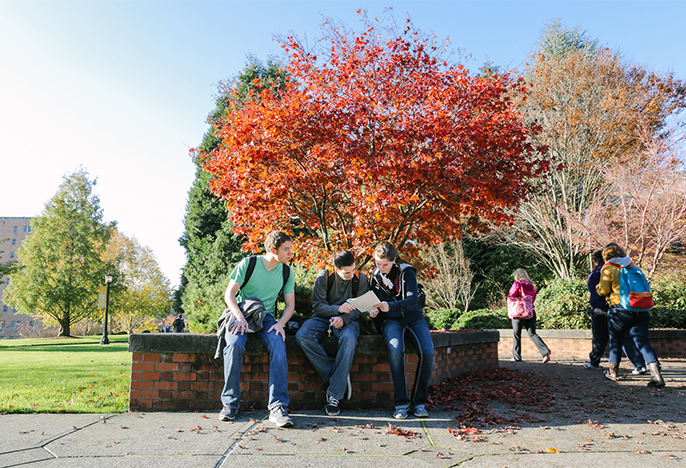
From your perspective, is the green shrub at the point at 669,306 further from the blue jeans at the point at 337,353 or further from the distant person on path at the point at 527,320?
the blue jeans at the point at 337,353

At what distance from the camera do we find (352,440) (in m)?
3.19

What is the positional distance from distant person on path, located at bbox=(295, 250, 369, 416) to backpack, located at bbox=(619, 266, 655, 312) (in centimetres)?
370

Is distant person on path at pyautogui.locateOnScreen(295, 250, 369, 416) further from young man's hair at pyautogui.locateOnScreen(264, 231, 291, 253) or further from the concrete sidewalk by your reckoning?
young man's hair at pyautogui.locateOnScreen(264, 231, 291, 253)

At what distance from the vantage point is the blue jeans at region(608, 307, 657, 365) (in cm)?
559

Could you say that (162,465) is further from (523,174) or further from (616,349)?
(523,174)

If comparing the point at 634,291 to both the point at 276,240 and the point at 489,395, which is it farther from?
the point at 276,240

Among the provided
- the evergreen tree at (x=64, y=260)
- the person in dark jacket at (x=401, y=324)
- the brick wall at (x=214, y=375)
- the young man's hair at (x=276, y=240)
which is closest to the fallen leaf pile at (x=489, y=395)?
the person in dark jacket at (x=401, y=324)

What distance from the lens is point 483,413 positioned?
394 centimetres

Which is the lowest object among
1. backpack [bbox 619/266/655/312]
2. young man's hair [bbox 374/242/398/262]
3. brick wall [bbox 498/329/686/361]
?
brick wall [bbox 498/329/686/361]

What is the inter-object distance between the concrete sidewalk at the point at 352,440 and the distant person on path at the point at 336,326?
290 mm

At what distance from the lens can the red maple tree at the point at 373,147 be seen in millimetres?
6641

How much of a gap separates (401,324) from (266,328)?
4.37ft

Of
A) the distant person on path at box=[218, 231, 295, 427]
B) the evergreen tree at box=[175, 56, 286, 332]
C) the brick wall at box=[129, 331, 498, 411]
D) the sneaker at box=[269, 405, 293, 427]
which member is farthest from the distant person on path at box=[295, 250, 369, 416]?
the evergreen tree at box=[175, 56, 286, 332]

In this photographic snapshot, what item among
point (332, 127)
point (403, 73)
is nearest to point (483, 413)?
point (332, 127)
